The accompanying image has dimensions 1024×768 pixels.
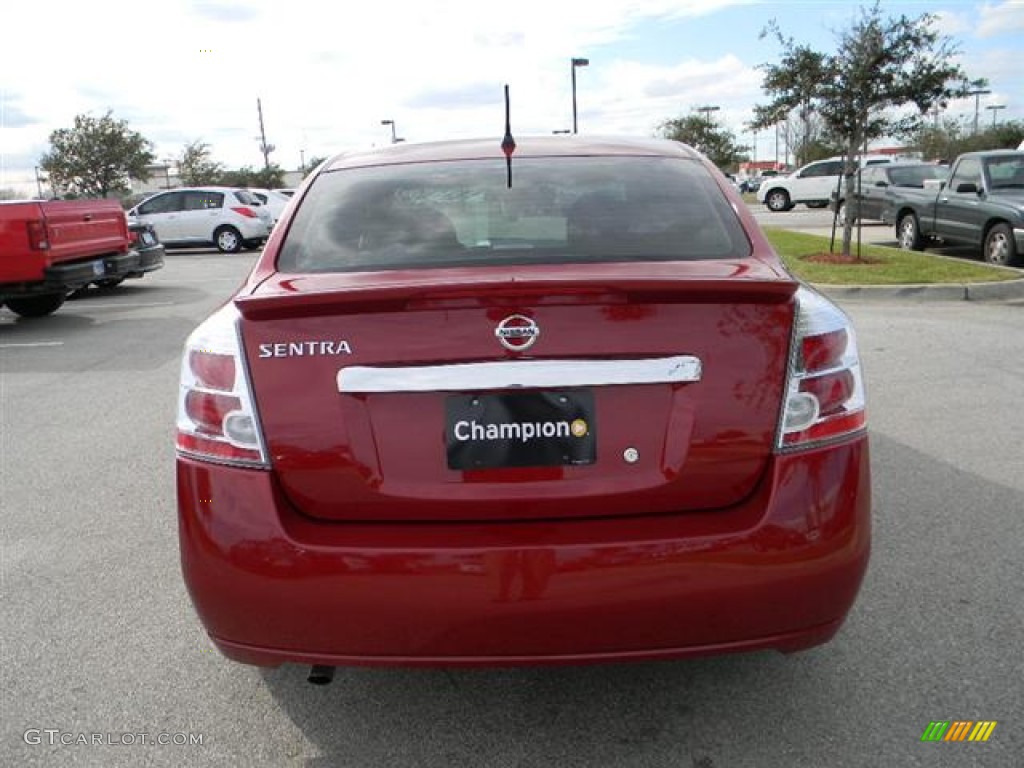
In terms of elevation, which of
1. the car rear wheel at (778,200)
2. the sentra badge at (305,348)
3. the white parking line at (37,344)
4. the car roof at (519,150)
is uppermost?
the car roof at (519,150)

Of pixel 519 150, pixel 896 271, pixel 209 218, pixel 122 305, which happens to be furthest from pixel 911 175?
pixel 519 150

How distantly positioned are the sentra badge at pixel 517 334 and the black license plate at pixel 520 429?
12 centimetres

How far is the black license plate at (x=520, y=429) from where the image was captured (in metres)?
2.27

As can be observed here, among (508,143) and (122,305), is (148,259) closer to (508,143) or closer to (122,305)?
(122,305)

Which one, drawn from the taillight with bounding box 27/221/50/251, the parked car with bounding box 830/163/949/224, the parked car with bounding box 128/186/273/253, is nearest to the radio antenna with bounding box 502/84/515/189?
the taillight with bounding box 27/221/50/251

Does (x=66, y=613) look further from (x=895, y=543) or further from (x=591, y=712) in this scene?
(x=895, y=543)

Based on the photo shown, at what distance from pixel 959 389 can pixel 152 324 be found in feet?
27.9

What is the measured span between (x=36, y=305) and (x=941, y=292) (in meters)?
11.2

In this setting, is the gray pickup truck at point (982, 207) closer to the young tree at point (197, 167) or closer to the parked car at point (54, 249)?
the parked car at point (54, 249)

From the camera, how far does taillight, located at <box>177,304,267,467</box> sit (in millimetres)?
2352

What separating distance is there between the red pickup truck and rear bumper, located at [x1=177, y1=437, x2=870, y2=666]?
9028 millimetres

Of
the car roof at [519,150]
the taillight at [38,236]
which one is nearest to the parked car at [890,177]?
the taillight at [38,236]

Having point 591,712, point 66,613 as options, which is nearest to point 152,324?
point 66,613

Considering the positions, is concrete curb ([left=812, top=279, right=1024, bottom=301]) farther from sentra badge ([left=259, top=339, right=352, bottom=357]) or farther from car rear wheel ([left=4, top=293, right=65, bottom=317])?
car rear wheel ([left=4, top=293, right=65, bottom=317])
